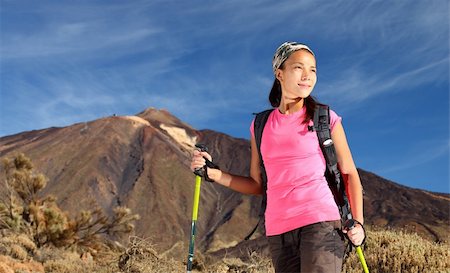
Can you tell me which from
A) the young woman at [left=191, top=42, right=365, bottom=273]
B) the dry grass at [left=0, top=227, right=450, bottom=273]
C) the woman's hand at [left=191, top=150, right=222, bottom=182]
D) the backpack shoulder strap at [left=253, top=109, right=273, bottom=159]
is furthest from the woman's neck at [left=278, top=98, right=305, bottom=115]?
the dry grass at [left=0, top=227, right=450, bottom=273]

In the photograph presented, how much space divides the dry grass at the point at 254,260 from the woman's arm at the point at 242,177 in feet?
17.0

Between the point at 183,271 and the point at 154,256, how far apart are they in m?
0.75

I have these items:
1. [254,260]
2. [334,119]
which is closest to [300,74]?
[334,119]

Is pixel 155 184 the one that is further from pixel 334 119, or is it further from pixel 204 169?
pixel 334 119

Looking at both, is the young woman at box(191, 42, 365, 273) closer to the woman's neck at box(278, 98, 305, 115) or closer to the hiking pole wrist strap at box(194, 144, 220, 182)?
the woman's neck at box(278, 98, 305, 115)

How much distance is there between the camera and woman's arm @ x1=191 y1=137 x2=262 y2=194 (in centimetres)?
354

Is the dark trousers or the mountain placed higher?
the mountain

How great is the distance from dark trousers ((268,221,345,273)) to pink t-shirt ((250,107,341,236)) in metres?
0.04

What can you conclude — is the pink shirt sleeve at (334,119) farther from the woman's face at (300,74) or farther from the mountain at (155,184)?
the mountain at (155,184)

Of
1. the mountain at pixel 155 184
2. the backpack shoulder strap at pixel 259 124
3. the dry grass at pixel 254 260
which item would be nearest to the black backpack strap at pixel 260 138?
the backpack shoulder strap at pixel 259 124

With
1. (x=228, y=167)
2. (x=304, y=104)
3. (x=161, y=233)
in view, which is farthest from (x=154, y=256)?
(x=228, y=167)

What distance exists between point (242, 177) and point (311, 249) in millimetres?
742

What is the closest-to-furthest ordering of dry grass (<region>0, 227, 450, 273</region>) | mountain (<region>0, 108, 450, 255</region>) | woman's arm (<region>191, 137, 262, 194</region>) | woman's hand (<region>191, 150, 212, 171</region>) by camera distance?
1. woman's arm (<region>191, 137, 262, 194</region>)
2. woman's hand (<region>191, 150, 212, 171</region>)
3. dry grass (<region>0, 227, 450, 273</region>)
4. mountain (<region>0, 108, 450, 255</region>)

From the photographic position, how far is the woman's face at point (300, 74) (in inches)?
130
